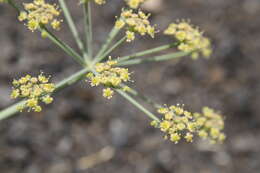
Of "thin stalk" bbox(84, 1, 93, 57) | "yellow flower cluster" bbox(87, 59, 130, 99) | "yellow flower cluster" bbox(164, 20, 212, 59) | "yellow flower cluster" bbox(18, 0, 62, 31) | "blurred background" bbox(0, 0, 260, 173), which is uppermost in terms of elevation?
"blurred background" bbox(0, 0, 260, 173)

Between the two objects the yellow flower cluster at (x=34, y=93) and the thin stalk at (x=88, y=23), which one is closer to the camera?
the yellow flower cluster at (x=34, y=93)

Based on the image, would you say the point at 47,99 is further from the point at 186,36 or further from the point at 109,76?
the point at 186,36

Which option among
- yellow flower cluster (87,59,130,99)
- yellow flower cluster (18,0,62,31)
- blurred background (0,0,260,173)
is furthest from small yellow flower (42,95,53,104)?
blurred background (0,0,260,173)

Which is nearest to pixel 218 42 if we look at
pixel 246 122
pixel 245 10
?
pixel 245 10

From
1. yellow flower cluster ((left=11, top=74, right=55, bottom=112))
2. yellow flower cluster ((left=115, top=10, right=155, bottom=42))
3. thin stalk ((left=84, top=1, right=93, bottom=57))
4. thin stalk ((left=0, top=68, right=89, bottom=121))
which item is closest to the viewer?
yellow flower cluster ((left=11, top=74, right=55, bottom=112))

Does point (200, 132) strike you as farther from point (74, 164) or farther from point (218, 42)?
point (218, 42)

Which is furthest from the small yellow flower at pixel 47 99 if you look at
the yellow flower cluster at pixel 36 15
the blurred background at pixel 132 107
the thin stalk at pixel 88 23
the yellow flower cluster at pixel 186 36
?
the blurred background at pixel 132 107

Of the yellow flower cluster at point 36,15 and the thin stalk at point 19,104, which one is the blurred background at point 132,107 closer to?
the thin stalk at point 19,104

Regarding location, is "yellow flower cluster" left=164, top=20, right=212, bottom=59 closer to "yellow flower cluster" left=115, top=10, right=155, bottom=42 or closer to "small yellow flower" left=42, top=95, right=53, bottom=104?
"yellow flower cluster" left=115, top=10, right=155, bottom=42
